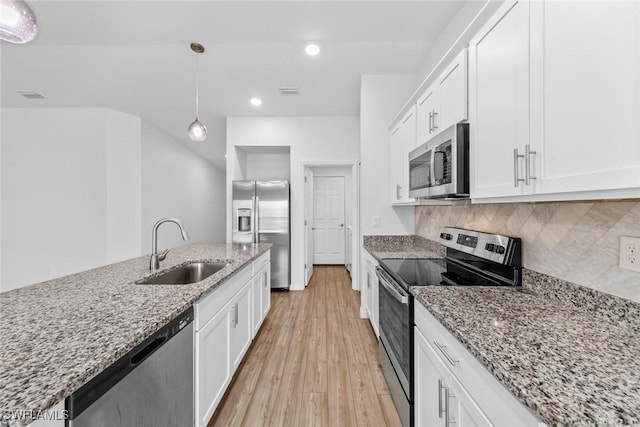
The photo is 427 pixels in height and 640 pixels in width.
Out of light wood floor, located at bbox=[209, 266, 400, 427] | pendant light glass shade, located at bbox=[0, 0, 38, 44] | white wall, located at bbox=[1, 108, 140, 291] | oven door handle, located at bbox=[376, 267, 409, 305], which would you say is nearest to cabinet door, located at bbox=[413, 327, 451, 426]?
oven door handle, located at bbox=[376, 267, 409, 305]

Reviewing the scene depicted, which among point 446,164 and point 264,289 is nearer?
point 446,164

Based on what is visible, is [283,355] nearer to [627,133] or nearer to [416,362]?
[416,362]

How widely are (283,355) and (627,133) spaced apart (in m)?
2.49

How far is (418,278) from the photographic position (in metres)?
1.65

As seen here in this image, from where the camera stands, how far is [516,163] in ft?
3.43

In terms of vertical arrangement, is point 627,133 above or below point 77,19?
below

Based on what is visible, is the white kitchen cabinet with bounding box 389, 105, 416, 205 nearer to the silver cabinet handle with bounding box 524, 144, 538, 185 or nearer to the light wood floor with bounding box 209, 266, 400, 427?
the silver cabinet handle with bounding box 524, 144, 538, 185

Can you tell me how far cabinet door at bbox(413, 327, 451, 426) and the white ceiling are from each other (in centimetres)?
253

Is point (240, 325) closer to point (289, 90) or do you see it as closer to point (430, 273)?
point (430, 273)

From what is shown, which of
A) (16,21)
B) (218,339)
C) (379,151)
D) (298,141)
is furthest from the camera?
(298,141)

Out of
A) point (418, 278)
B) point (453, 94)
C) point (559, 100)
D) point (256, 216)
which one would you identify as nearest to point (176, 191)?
point (256, 216)

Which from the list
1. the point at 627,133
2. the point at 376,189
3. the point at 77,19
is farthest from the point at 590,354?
the point at 77,19

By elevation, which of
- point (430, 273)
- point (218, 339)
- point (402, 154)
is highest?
point (402, 154)

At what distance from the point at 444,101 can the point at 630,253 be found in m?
1.17
